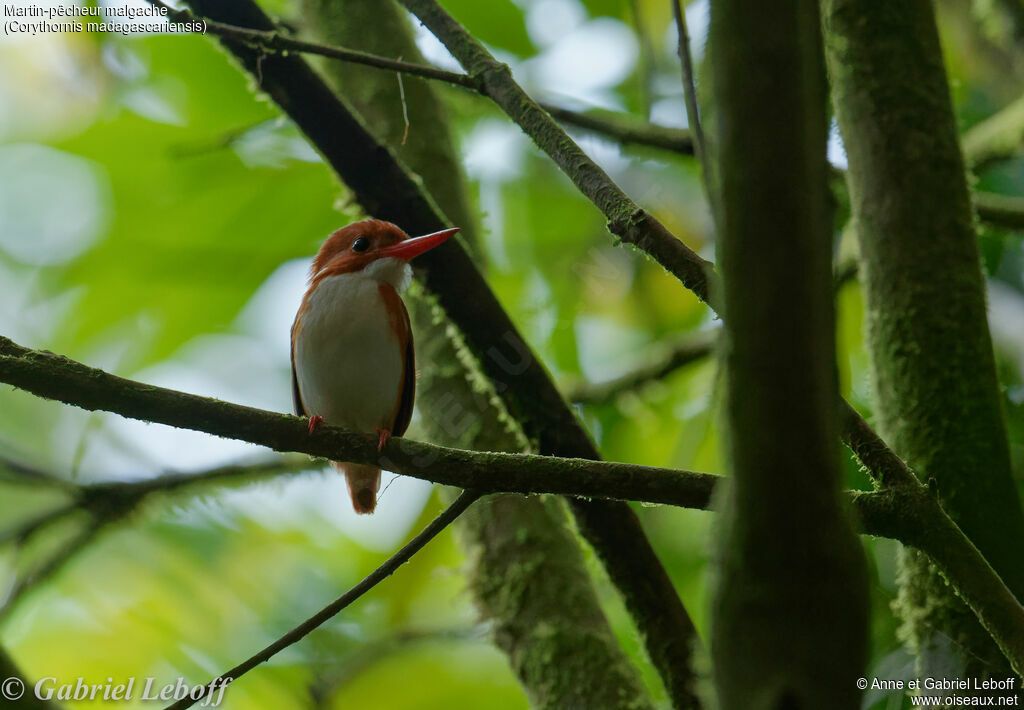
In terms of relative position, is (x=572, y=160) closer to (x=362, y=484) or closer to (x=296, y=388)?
(x=362, y=484)

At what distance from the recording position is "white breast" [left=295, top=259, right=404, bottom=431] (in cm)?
368

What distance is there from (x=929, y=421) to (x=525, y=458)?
4.63 ft

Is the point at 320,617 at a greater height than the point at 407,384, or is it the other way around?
the point at 407,384

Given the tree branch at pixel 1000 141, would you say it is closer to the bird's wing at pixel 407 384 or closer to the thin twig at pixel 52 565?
the bird's wing at pixel 407 384

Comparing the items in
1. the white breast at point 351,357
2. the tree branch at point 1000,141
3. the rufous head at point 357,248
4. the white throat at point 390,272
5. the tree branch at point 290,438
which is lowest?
the tree branch at point 290,438

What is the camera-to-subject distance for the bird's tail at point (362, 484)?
12.3ft

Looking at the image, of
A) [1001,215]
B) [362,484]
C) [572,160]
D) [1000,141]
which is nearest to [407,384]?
[362,484]

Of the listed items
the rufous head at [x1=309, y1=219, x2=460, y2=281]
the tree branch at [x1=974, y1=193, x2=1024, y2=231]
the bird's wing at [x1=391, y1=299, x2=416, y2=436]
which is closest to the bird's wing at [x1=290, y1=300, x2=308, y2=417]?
the rufous head at [x1=309, y1=219, x2=460, y2=281]

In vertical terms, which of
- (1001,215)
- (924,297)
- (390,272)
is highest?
(1001,215)

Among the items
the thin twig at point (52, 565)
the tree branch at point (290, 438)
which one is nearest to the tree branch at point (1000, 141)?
the tree branch at point (290, 438)

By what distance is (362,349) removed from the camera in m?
→ 3.67

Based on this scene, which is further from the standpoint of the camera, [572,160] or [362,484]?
[362,484]

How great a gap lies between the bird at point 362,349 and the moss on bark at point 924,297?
165 centimetres

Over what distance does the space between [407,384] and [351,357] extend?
12.9 inches
